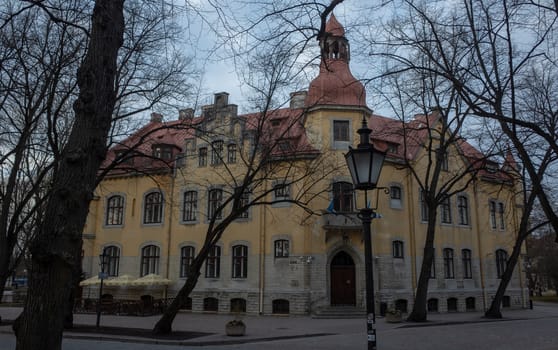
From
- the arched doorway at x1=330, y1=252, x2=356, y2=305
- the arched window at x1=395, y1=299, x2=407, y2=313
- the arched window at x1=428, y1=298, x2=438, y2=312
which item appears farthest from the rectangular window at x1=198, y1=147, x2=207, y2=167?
the arched window at x1=428, y1=298, x2=438, y2=312

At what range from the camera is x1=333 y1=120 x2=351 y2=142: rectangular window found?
29.1 meters

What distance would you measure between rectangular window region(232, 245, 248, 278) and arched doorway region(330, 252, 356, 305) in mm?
5261

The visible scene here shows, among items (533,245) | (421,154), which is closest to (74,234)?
(421,154)

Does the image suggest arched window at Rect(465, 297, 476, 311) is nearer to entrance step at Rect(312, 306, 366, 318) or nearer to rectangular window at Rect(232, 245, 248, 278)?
entrance step at Rect(312, 306, 366, 318)

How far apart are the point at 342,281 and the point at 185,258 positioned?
10231 millimetres

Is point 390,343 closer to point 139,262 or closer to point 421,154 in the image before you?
point 421,154

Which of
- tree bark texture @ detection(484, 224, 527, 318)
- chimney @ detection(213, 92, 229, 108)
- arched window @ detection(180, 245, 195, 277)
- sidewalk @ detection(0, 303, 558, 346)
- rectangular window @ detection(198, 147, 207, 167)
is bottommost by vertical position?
sidewalk @ detection(0, 303, 558, 346)

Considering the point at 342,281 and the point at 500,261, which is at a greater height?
the point at 500,261

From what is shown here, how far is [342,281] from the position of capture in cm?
2812

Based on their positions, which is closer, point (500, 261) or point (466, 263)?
point (466, 263)

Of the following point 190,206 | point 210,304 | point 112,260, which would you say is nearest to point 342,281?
point 210,304

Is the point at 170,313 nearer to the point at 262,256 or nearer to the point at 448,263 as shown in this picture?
the point at 262,256

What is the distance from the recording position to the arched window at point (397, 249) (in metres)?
A: 29.4

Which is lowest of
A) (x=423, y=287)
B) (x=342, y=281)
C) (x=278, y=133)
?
(x=423, y=287)
